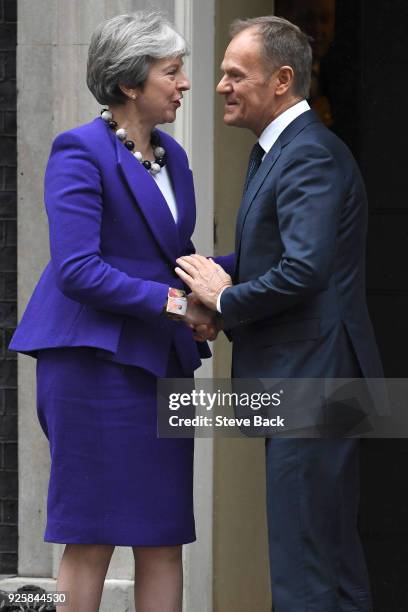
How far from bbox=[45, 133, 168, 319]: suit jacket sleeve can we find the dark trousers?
22.0 inches

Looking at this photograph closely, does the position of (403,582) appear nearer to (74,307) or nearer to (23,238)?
(23,238)

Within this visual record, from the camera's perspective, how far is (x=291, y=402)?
4227 mm

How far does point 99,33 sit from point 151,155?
409 mm

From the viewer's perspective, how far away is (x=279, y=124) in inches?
171

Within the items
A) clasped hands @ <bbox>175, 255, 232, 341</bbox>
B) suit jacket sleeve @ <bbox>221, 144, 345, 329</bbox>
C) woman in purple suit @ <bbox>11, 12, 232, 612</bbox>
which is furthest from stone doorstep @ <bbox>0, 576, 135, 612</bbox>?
suit jacket sleeve @ <bbox>221, 144, 345, 329</bbox>

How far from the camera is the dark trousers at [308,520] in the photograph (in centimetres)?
420

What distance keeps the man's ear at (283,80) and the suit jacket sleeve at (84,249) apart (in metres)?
0.57

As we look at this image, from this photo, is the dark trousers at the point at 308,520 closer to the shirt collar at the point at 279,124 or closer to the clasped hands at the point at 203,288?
the clasped hands at the point at 203,288

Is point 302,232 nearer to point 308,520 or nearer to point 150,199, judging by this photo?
point 150,199

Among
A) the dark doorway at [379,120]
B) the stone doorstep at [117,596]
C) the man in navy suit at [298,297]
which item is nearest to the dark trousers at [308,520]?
the man in navy suit at [298,297]

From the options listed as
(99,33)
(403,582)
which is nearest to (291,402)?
(99,33)

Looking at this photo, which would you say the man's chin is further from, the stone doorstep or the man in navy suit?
the stone doorstep

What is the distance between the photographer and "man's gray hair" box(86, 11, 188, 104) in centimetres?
434

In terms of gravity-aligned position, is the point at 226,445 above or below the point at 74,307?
below
